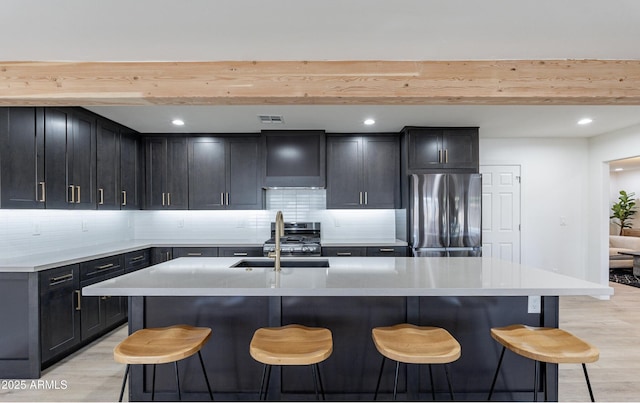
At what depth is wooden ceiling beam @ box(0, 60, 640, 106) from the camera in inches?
95.0

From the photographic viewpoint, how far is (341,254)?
4.33 metres

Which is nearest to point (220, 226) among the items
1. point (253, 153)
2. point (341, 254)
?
point (253, 153)

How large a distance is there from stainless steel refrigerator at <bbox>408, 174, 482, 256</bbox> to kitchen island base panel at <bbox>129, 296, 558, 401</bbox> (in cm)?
195

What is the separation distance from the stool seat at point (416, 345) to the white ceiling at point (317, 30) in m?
1.76

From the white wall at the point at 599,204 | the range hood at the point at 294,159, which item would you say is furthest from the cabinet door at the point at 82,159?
the white wall at the point at 599,204

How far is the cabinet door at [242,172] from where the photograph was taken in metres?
4.68

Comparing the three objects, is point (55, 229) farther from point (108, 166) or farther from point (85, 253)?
point (108, 166)

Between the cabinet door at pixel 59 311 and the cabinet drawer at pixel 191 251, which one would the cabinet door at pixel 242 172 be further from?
the cabinet door at pixel 59 311

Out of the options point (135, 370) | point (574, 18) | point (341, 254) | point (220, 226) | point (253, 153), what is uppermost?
point (574, 18)

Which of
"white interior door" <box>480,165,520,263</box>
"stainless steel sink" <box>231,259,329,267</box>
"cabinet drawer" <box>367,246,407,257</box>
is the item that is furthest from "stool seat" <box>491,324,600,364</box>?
"white interior door" <box>480,165,520,263</box>

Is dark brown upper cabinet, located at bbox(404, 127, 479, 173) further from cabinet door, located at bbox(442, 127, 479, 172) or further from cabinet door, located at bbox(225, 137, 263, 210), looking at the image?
cabinet door, located at bbox(225, 137, 263, 210)

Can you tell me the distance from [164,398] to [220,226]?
9.77ft

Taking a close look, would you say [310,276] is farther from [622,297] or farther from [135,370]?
[622,297]

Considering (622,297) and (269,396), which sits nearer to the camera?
(269,396)
